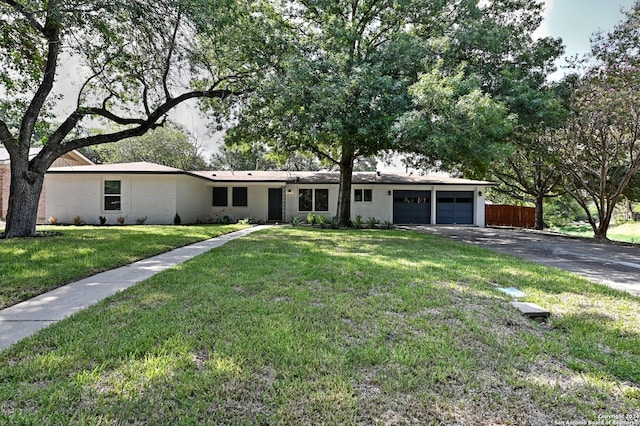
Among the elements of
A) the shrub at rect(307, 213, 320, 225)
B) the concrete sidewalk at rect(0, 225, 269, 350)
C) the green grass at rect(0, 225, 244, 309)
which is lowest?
the concrete sidewalk at rect(0, 225, 269, 350)

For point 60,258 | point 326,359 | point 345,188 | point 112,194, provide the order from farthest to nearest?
point 112,194
point 345,188
point 60,258
point 326,359

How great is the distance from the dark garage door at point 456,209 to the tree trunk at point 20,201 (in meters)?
18.2

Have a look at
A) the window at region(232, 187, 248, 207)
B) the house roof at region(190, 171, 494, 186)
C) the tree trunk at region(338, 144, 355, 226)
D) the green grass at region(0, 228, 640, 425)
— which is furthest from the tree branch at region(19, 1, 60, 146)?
the window at region(232, 187, 248, 207)

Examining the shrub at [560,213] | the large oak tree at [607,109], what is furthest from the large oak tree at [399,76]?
the shrub at [560,213]

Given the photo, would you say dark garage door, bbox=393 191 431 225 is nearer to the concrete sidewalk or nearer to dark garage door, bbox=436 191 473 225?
dark garage door, bbox=436 191 473 225

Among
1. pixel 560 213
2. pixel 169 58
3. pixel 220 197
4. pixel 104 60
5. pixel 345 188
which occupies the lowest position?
pixel 560 213

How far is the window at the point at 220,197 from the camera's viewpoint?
64.3 ft

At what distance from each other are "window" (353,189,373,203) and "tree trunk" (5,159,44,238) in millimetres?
14313

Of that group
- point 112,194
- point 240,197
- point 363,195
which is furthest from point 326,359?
point 240,197

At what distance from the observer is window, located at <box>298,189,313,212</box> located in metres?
19.7

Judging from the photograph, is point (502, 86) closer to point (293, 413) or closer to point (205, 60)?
point (205, 60)

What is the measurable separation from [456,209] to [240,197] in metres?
12.5

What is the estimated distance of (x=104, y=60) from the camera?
986 centimetres

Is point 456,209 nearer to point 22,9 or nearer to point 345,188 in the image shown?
point 345,188
